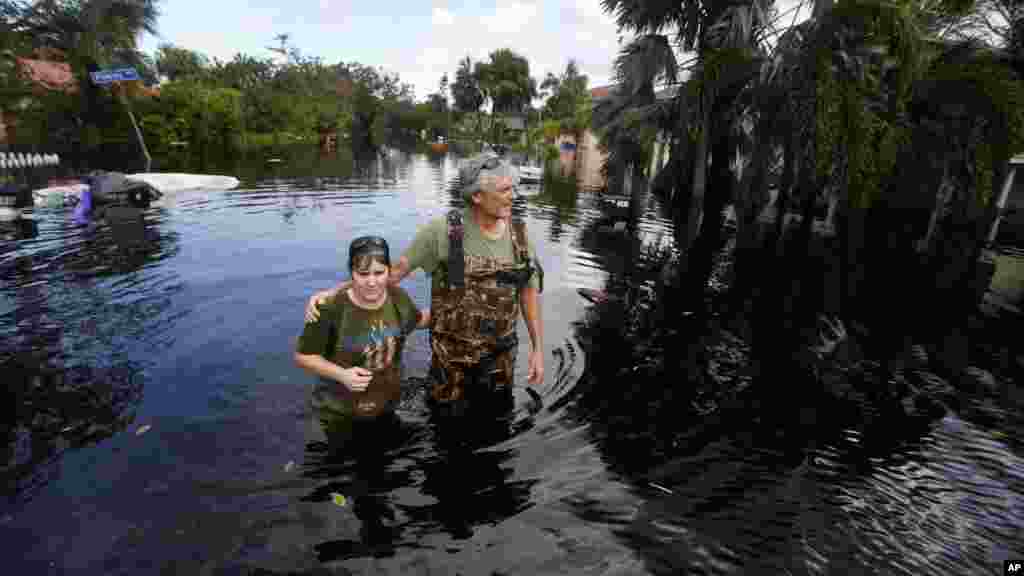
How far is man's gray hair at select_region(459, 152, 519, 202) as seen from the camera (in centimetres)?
274

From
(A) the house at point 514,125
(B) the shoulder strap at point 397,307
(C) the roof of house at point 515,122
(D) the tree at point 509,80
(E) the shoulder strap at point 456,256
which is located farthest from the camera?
(D) the tree at point 509,80

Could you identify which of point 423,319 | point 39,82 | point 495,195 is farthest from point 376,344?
point 39,82

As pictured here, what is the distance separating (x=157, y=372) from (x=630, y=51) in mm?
12117

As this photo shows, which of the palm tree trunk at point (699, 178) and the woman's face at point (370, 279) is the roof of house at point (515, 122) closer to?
the palm tree trunk at point (699, 178)

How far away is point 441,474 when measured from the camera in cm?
322

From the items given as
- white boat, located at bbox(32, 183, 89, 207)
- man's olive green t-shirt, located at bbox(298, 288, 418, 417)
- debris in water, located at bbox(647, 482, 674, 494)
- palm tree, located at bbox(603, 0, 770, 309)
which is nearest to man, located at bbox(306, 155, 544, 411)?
man's olive green t-shirt, located at bbox(298, 288, 418, 417)

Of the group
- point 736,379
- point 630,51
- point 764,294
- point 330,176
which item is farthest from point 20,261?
point 330,176

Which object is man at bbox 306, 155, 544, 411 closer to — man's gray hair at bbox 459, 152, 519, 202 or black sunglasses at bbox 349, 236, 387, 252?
man's gray hair at bbox 459, 152, 519, 202

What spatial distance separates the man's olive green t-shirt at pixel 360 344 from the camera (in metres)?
2.73

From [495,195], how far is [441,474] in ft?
6.26

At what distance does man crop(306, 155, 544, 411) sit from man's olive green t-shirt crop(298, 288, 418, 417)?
0.12m

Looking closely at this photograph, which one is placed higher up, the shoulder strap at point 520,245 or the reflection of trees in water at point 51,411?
the shoulder strap at point 520,245

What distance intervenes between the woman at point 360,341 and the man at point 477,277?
0.40 ft

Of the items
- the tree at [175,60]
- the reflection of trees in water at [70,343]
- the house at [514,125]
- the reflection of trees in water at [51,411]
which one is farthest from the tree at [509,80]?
the reflection of trees in water at [51,411]
